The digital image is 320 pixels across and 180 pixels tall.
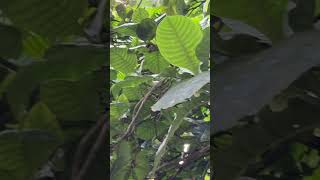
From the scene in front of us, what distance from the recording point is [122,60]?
69 centimetres

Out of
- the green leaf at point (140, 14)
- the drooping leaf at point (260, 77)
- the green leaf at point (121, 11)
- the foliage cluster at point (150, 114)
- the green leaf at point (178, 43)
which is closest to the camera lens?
the drooping leaf at point (260, 77)

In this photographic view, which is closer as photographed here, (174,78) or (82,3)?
(82,3)

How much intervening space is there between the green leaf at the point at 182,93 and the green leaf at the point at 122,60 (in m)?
0.37

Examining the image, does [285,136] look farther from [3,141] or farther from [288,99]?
[3,141]

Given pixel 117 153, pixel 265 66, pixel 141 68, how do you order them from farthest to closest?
pixel 141 68 < pixel 117 153 < pixel 265 66

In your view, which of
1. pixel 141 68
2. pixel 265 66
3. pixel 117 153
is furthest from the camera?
pixel 141 68

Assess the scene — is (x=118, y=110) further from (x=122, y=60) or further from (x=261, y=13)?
(x=261, y=13)

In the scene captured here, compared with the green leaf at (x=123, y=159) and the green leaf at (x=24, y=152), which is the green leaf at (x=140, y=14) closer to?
the green leaf at (x=123, y=159)

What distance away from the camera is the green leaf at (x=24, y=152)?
256mm

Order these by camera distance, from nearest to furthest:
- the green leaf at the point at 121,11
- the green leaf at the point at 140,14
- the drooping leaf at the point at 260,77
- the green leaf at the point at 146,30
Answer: the drooping leaf at the point at 260,77, the green leaf at the point at 146,30, the green leaf at the point at 140,14, the green leaf at the point at 121,11

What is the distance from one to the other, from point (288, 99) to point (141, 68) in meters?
0.54

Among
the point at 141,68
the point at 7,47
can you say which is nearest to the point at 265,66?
the point at 7,47

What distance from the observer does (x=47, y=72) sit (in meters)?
0.26

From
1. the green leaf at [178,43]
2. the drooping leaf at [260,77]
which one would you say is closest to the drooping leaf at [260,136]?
the drooping leaf at [260,77]
